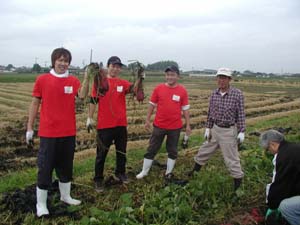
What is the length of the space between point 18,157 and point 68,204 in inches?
133

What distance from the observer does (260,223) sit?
A: 4070mm

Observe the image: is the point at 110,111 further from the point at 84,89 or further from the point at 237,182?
the point at 237,182

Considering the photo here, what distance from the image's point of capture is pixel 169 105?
5.05 meters

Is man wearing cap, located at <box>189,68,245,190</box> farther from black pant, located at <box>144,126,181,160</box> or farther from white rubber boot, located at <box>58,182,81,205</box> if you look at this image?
white rubber boot, located at <box>58,182,81,205</box>

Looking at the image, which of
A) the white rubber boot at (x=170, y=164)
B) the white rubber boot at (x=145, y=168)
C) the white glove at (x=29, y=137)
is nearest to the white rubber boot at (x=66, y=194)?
the white glove at (x=29, y=137)

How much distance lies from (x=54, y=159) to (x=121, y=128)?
44.4 inches

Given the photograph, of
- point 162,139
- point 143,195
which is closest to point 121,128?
point 162,139

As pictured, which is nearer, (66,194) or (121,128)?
(66,194)

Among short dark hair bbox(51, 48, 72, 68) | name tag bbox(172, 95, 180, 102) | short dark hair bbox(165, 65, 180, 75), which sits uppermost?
short dark hair bbox(51, 48, 72, 68)

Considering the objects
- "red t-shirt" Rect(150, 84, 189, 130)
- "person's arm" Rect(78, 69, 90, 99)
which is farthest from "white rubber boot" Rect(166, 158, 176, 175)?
"person's arm" Rect(78, 69, 90, 99)

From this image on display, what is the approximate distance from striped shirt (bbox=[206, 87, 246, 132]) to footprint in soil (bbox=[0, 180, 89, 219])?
213cm

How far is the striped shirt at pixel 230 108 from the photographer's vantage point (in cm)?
470

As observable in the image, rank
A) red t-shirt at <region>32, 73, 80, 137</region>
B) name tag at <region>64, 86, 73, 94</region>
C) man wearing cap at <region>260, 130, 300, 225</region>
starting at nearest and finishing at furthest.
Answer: man wearing cap at <region>260, 130, 300, 225</region> < red t-shirt at <region>32, 73, 80, 137</region> < name tag at <region>64, 86, 73, 94</region>

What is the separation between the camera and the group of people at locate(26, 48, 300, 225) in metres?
3.69
